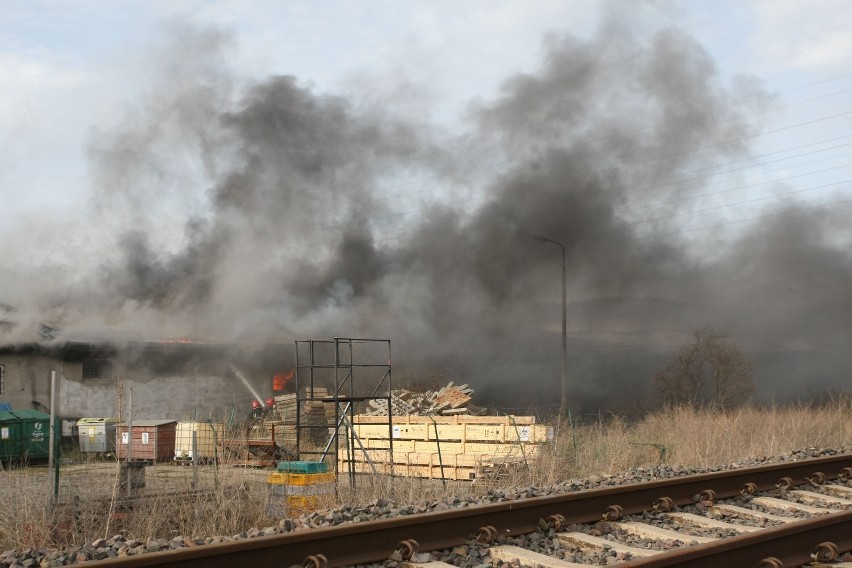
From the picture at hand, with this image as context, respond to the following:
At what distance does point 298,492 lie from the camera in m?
9.15

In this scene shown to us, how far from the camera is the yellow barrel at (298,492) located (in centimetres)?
880

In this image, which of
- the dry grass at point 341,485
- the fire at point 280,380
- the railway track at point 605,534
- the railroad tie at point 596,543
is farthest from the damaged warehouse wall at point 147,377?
the railroad tie at point 596,543

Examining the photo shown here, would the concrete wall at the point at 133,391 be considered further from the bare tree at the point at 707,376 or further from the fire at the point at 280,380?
the bare tree at the point at 707,376

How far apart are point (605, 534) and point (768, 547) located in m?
1.43

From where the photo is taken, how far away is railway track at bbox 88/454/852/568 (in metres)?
5.20

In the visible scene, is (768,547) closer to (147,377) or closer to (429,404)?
(429,404)

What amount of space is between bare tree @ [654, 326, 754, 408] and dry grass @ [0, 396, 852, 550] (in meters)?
13.3

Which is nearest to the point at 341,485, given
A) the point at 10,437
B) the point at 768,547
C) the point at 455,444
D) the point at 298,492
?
the point at 298,492

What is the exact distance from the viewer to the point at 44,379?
2550 cm

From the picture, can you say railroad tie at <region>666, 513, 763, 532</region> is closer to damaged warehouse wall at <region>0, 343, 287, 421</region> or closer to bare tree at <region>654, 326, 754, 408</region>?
damaged warehouse wall at <region>0, 343, 287, 421</region>

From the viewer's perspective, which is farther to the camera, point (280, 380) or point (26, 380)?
point (280, 380)

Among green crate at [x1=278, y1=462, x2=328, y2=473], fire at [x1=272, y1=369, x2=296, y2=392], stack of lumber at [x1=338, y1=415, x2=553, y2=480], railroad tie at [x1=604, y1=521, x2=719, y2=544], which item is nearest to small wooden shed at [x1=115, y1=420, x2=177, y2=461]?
stack of lumber at [x1=338, y1=415, x2=553, y2=480]

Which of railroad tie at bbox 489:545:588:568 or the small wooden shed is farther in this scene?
the small wooden shed

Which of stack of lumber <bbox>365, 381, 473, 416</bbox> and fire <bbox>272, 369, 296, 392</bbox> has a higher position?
fire <bbox>272, 369, 296, 392</bbox>
